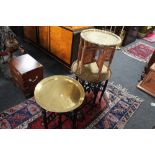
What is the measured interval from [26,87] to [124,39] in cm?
347

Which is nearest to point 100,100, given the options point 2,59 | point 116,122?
point 116,122

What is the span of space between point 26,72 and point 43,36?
5.53ft

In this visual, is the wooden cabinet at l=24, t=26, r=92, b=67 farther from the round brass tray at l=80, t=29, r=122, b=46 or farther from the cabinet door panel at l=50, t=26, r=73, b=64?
the round brass tray at l=80, t=29, r=122, b=46

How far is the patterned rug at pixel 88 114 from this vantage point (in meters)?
2.36

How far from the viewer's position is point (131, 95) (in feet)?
10.3

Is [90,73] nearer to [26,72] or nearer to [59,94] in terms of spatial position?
[59,94]

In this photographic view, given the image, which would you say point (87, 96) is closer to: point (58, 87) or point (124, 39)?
point (58, 87)

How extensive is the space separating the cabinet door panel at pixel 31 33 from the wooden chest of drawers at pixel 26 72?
1.60 metres

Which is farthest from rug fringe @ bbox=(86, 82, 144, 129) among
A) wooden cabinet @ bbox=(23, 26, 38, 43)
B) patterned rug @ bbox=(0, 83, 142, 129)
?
wooden cabinet @ bbox=(23, 26, 38, 43)

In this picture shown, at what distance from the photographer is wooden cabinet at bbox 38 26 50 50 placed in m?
3.77

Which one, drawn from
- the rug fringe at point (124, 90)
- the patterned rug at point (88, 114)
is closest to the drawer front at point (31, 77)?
the patterned rug at point (88, 114)

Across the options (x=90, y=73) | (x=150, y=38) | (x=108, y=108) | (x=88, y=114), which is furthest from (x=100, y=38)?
(x=150, y=38)

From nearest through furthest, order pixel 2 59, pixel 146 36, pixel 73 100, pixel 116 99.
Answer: pixel 73 100 → pixel 116 99 → pixel 2 59 → pixel 146 36

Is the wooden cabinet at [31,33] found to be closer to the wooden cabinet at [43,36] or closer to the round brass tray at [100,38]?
the wooden cabinet at [43,36]
